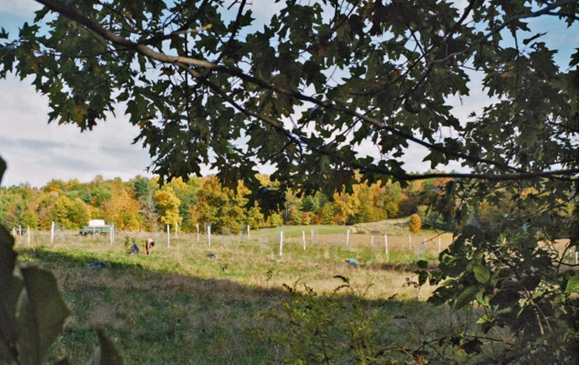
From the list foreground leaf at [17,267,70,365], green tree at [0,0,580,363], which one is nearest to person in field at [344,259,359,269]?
green tree at [0,0,580,363]

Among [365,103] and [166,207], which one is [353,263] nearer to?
[365,103]

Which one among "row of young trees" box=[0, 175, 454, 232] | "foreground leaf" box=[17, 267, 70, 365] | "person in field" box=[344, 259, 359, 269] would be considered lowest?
"person in field" box=[344, 259, 359, 269]

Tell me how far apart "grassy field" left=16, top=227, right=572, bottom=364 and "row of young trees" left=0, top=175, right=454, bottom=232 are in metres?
18.4

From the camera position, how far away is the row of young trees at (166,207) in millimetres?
39312

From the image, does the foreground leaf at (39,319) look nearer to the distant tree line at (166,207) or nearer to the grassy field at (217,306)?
the grassy field at (217,306)

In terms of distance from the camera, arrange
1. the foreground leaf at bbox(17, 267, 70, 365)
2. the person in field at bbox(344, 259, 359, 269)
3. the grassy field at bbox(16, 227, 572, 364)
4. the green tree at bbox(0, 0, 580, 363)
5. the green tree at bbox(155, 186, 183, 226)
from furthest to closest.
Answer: the green tree at bbox(155, 186, 183, 226), the person in field at bbox(344, 259, 359, 269), the grassy field at bbox(16, 227, 572, 364), the green tree at bbox(0, 0, 580, 363), the foreground leaf at bbox(17, 267, 70, 365)

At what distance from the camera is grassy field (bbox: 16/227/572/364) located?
435cm

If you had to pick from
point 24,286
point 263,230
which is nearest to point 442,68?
point 24,286

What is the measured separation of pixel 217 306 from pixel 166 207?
37.5 meters

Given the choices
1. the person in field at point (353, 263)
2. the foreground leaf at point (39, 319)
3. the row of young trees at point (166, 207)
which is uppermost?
the row of young trees at point (166, 207)

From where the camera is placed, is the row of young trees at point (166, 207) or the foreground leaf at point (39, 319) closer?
the foreground leaf at point (39, 319)

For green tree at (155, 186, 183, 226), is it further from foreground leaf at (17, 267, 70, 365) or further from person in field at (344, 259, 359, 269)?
foreground leaf at (17, 267, 70, 365)

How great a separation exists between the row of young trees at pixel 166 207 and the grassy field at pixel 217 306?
1842cm

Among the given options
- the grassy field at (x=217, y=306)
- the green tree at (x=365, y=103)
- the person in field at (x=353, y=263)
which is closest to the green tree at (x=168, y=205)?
the grassy field at (x=217, y=306)
